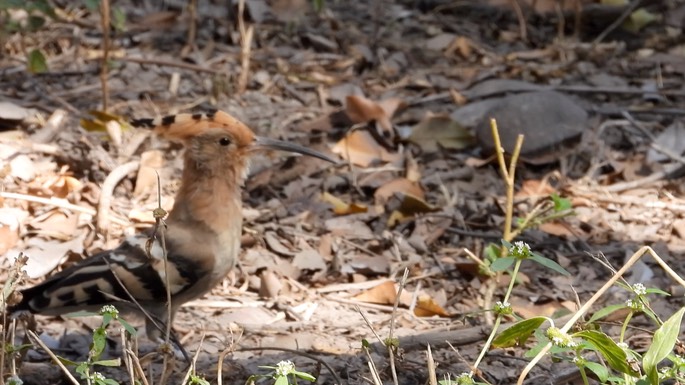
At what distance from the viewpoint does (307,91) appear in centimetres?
629

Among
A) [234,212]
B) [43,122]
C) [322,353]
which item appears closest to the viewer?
[322,353]

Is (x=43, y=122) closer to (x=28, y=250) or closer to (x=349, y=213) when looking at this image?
(x=28, y=250)

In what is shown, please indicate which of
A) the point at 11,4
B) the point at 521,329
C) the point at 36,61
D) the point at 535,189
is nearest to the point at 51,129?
the point at 36,61

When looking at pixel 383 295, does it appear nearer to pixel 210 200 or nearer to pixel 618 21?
pixel 210 200

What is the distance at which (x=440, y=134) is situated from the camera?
577cm

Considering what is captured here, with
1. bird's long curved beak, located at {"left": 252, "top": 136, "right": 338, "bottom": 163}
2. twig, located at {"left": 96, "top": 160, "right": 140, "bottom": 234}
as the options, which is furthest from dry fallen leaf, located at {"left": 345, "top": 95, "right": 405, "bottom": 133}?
twig, located at {"left": 96, "top": 160, "right": 140, "bottom": 234}

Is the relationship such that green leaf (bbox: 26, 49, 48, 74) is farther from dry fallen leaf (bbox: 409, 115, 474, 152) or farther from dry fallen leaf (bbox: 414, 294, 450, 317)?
dry fallen leaf (bbox: 414, 294, 450, 317)

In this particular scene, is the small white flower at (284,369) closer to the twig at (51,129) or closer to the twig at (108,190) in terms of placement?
the twig at (108,190)

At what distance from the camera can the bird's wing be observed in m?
4.07

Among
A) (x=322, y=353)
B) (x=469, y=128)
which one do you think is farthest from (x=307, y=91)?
(x=322, y=353)

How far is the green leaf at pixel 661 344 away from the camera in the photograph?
235 centimetres

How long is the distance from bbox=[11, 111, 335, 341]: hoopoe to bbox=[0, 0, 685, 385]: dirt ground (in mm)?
211

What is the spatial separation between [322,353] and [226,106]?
7.49 feet

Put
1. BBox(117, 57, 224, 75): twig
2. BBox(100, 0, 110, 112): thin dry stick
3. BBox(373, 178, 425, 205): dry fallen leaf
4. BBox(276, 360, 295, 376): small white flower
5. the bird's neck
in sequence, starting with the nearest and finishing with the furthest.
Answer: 1. BBox(276, 360, 295, 376): small white flower
2. the bird's neck
3. BBox(373, 178, 425, 205): dry fallen leaf
4. BBox(100, 0, 110, 112): thin dry stick
5. BBox(117, 57, 224, 75): twig
